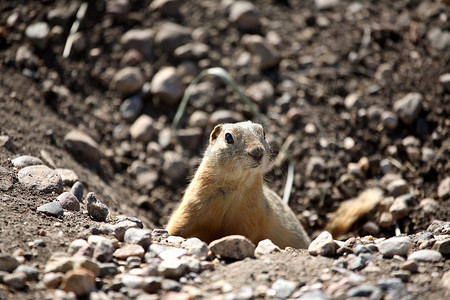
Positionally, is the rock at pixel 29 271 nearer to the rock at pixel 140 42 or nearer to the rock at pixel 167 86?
the rock at pixel 167 86

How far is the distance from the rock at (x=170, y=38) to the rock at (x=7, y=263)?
5497mm

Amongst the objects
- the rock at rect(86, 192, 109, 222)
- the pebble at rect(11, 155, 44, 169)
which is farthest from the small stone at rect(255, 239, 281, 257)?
the pebble at rect(11, 155, 44, 169)

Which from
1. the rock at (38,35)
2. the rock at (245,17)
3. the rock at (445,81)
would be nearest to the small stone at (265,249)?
the rock at (445,81)

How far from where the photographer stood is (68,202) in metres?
4.77

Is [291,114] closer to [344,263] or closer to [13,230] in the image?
[344,263]

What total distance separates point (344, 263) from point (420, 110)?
4.46 m

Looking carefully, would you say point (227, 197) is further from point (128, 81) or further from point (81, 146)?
point (128, 81)

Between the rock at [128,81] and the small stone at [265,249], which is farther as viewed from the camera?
the rock at [128,81]

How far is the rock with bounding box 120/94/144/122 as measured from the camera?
8000mm

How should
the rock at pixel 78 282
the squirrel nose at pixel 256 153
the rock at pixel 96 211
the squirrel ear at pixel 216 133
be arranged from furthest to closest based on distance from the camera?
the squirrel ear at pixel 216 133 < the squirrel nose at pixel 256 153 < the rock at pixel 96 211 < the rock at pixel 78 282

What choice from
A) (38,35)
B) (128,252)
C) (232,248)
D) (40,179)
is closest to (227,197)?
(232,248)

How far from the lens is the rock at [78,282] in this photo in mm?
3219

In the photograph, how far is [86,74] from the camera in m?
8.13

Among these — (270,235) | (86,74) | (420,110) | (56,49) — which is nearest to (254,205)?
(270,235)
